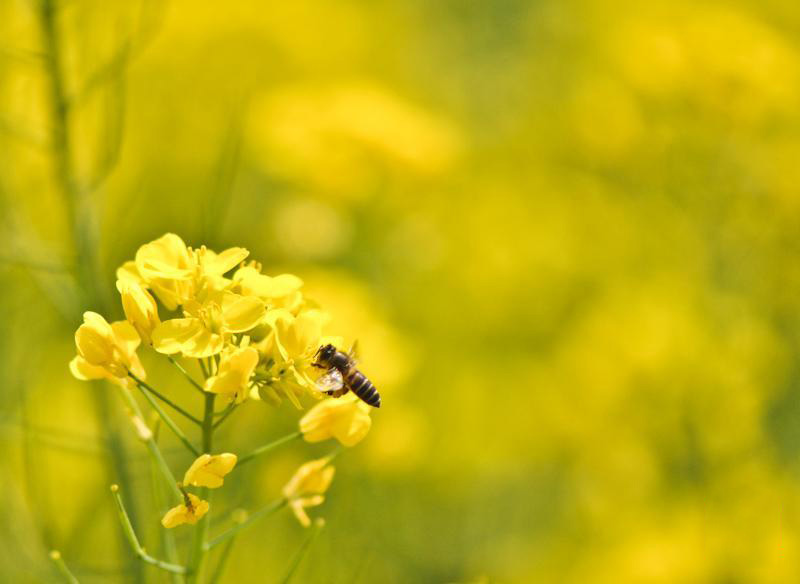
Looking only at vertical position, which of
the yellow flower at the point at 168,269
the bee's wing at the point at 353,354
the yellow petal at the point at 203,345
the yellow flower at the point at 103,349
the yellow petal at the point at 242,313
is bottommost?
the yellow flower at the point at 103,349

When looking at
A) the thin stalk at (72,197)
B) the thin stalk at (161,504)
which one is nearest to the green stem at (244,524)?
the thin stalk at (161,504)

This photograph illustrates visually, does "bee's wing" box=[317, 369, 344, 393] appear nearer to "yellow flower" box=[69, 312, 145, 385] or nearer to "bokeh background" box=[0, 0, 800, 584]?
"yellow flower" box=[69, 312, 145, 385]

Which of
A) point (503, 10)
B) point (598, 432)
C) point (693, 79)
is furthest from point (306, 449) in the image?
point (503, 10)

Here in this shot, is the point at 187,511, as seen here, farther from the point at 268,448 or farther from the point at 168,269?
the point at 168,269

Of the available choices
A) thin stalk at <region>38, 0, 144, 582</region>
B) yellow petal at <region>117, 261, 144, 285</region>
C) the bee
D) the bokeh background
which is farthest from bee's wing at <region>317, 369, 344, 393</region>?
thin stalk at <region>38, 0, 144, 582</region>

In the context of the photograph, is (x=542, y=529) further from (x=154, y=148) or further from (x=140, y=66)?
(x=140, y=66)

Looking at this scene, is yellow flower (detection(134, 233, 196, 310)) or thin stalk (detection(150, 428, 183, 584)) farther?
thin stalk (detection(150, 428, 183, 584))

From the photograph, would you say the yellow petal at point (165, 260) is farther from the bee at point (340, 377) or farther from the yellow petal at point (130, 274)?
the bee at point (340, 377)

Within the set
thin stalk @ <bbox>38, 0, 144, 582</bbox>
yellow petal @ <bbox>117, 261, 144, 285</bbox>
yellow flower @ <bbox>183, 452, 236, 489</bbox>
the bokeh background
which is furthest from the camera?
the bokeh background
